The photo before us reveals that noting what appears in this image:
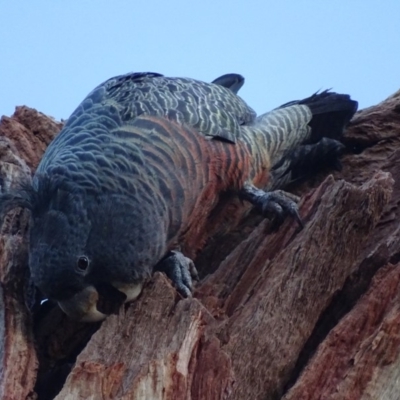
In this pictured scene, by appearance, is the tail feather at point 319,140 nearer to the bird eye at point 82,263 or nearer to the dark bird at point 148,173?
the dark bird at point 148,173

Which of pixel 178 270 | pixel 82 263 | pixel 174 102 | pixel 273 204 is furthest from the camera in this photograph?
pixel 174 102

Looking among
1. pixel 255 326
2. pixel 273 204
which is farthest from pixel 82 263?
pixel 273 204

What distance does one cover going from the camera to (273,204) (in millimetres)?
4090

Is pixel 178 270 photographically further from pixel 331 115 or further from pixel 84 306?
pixel 331 115

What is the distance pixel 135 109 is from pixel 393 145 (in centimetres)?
181

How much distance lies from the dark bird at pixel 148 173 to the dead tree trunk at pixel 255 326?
204mm

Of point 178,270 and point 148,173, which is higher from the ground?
point 148,173

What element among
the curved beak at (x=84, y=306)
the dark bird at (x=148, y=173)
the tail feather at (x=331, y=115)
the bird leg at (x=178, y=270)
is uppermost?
the tail feather at (x=331, y=115)

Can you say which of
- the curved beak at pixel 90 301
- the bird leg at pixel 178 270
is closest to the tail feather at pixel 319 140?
the bird leg at pixel 178 270

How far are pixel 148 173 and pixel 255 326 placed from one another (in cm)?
109

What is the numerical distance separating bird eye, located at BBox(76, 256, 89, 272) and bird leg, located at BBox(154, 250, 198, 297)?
1.82 ft

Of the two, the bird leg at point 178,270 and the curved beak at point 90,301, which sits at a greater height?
the bird leg at point 178,270

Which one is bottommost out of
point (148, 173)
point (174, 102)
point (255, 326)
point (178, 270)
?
point (178, 270)

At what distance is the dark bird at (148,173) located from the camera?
346 cm
